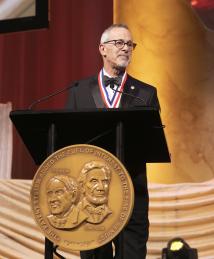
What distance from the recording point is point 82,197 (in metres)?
2.04

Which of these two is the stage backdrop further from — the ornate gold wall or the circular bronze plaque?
the circular bronze plaque

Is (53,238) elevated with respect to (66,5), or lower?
lower

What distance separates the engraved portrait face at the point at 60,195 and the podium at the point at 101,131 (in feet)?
0.43

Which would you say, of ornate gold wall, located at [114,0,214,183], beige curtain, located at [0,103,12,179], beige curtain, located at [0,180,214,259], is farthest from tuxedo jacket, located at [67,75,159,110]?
beige curtain, located at [0,103,12,179]

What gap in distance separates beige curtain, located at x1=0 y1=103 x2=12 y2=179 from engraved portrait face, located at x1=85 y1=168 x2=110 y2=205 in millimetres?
2648

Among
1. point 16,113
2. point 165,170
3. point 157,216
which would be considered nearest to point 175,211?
point 157,216

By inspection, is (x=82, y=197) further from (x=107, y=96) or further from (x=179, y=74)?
(x=179, y=74)

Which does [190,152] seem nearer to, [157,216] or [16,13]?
[157,216]

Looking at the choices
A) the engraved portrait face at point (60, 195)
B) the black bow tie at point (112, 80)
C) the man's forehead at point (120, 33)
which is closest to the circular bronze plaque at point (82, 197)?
the engraved portrait face at point (60, 195)

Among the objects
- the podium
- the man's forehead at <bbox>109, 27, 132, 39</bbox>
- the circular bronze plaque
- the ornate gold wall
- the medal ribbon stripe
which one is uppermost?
the ornate gold wall

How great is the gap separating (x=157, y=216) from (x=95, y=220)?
1.97 meters

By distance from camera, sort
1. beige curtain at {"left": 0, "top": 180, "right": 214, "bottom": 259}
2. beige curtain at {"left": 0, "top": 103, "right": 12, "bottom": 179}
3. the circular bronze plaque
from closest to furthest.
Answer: the circular bronze plaque < beige curtain at {"left": 0, "top": 180, "right": 214, "bottom": 259} < beige curtain at {"left": 0, "top": 103, "right": 12, "bottom": 179}

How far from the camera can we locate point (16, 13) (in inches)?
176

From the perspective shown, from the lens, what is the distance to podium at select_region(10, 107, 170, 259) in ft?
6.82
